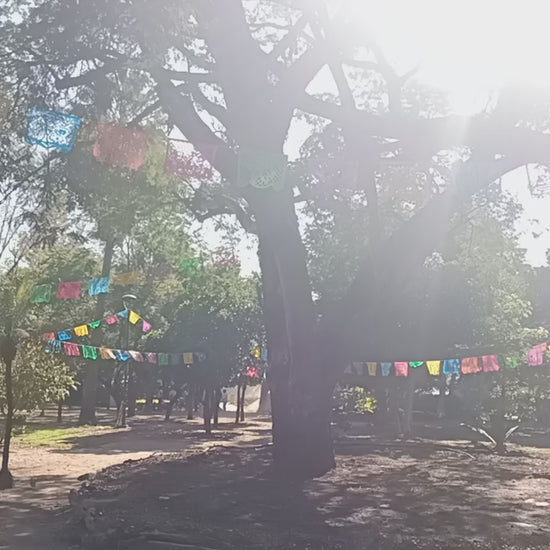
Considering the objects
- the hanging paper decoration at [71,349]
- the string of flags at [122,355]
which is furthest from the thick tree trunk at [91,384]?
the hanging paper decoration at [71,349]

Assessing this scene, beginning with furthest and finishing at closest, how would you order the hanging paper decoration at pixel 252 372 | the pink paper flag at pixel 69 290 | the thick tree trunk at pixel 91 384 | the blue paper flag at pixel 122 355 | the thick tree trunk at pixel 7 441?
the thick tree trunk at pixel 91 384, the hanging paper decoration at pixel 252 372, the blue paper flag at pixel 122 355, the pink paper flag at pixel 69 290, the thick tree trunk at pixel 7 441

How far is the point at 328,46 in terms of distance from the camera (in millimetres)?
10945

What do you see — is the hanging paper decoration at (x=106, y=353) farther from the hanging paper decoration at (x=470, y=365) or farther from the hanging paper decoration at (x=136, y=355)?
the hanging paper decoration at (x=470, y=365)

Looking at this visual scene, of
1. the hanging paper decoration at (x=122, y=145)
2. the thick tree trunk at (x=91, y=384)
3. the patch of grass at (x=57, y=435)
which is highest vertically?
the hanging paper decoration at (x=122, y=145)

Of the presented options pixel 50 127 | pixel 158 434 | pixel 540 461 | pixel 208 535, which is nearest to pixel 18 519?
pixel 208 535

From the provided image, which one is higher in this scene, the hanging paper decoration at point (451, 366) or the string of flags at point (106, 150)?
the string of flags at point (106, 150)

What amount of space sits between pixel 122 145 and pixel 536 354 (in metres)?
15.3

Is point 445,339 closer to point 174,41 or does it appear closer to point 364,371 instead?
point 364,371

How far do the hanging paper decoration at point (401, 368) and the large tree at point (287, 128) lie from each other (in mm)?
11552

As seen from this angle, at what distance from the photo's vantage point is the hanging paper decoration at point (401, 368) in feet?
75.7

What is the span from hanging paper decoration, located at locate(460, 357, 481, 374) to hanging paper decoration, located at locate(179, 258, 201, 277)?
1082 cm

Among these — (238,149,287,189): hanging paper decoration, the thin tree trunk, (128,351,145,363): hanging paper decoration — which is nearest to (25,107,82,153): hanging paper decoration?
(238,149,287,189): hanging paper decoration

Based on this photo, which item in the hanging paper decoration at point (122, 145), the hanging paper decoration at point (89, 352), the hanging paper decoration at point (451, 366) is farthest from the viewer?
the hanging paper decoration at point (89, 352)

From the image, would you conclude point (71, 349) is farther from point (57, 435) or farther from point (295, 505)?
point (295, 505)
